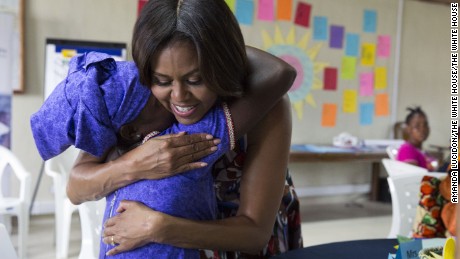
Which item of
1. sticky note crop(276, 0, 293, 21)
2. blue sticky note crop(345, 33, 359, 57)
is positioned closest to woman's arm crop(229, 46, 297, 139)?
sticky note crop(276, 0, 293, 21)

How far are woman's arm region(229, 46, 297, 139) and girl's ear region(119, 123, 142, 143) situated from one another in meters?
0.25

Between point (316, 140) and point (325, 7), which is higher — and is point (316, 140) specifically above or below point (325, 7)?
below

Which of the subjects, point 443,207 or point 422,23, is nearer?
point 443,207

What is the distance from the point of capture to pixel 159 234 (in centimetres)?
114

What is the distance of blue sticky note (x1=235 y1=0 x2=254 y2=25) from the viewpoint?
5.28m

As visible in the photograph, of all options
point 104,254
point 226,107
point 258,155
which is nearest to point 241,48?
point 226,107

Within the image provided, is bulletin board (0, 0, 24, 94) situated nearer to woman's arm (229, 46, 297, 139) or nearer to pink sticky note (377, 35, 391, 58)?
woman's arm (229, 46, 297, 139)

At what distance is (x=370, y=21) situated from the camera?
6105mm

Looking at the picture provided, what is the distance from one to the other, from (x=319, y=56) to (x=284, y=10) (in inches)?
26.6

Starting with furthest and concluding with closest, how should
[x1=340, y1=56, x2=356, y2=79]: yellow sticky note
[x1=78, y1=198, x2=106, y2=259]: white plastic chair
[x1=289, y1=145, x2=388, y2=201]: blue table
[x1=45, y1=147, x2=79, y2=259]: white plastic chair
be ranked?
[x1=340, y1=56, x2=356, y2=79]: yellow sticky note → [x1=289, y1=145, x2=388, y2=201]: blue table → [x1=45, y1=147, x2=79, y2=259]: white plastic chair → [x1=78, y1=198, x2=106, y2=259]: white plastic chair

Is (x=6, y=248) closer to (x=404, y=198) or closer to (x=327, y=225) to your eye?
(x=404, y=198)

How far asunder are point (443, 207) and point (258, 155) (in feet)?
4.68

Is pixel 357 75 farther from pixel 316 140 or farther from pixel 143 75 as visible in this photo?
pixel 143 75

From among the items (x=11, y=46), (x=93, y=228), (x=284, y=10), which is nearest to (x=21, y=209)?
(x=93, y=228)
